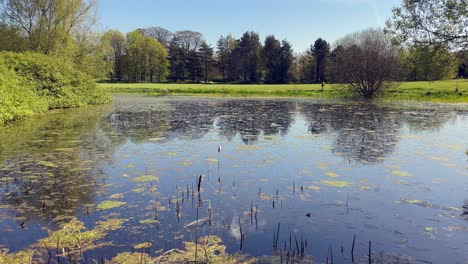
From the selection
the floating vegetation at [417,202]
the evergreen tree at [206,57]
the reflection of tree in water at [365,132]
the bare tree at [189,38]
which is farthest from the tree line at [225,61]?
the floating vegetation at [417,202]

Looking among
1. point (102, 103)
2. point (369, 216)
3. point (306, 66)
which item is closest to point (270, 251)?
point (369, 216)

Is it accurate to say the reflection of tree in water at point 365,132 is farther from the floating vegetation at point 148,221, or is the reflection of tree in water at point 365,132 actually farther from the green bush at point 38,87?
the green bush at point 38,87

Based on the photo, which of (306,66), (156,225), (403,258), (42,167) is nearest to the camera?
(403,258)

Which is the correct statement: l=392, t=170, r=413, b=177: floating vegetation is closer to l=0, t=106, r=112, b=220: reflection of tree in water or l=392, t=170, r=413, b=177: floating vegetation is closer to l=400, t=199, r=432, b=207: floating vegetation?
l=400, t=199, r=432, b=207: floating vegetation

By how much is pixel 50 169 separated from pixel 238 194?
4.80 m

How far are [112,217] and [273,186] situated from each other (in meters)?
3.39

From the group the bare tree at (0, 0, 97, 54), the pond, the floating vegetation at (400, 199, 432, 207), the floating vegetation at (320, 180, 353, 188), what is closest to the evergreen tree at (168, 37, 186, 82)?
the bare tree at (0, 0, 97, 54)

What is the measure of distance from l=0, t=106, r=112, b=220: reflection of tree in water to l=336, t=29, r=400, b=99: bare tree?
29.7m

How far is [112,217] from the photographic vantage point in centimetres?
601

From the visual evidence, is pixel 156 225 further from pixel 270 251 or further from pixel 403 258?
pixel 403 258

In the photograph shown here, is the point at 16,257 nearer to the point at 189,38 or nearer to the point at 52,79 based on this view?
the point at 52,79

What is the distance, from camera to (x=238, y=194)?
24.0 feet

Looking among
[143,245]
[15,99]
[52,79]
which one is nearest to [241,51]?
[52,79]

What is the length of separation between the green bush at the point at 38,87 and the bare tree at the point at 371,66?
24350mm
